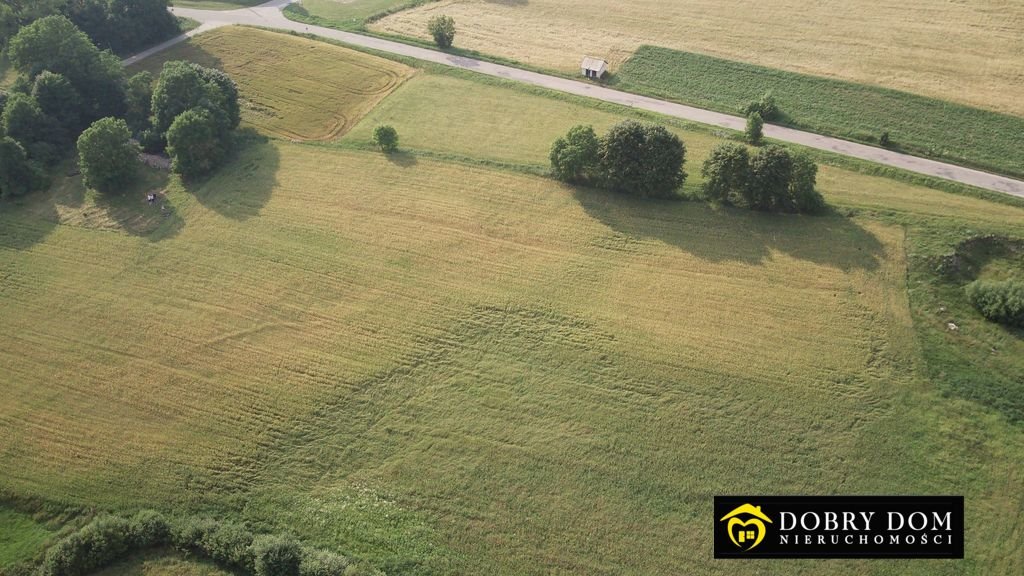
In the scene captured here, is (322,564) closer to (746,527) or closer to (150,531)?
(150,531)

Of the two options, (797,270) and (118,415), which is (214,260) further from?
(797,270)

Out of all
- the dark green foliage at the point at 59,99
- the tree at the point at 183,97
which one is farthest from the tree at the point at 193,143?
the dark green foliage at the point at 59,99

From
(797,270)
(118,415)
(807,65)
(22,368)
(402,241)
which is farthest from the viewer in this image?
(807,65)

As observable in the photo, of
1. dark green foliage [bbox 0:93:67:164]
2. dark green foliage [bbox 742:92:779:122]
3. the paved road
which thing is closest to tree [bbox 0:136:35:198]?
dark green foliage [bbox 0:93:67:164]

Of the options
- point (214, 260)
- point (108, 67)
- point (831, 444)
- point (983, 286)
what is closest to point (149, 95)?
point (108, 67)

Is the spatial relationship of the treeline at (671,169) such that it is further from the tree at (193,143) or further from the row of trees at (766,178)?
the tree at (193,143)

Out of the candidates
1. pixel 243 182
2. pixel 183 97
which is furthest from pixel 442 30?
pixel 243 182
